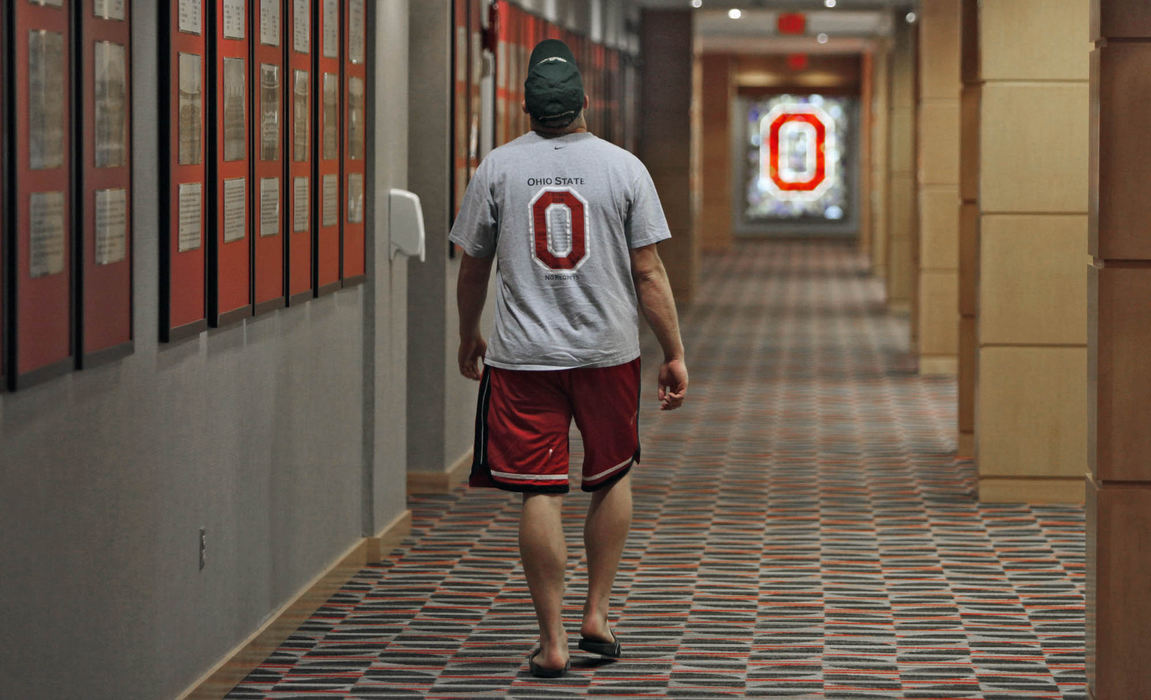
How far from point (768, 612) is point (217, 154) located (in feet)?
7.30

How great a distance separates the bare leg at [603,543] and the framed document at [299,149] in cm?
106

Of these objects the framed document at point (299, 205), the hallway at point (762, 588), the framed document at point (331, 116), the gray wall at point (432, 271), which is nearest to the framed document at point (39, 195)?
the hallway at point (762, 588)

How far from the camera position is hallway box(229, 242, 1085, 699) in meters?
4.82

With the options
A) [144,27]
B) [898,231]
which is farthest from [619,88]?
[144,27]

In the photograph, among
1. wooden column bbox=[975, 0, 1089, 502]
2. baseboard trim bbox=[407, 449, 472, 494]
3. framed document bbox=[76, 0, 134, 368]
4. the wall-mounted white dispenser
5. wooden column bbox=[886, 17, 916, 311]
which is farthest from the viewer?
wooden column bbox=[886, 17, 916, 311]

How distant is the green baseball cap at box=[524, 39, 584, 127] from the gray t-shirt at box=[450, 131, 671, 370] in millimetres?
70

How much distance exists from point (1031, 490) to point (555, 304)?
3.68m

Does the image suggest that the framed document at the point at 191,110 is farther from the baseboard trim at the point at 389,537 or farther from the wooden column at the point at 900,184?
the wooden column at the point at 900,184

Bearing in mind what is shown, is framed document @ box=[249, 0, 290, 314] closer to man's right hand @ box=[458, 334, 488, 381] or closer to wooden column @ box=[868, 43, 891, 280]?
man's right hand @ box=[458, 334, 488, 381]

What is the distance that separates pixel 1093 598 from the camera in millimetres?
4074

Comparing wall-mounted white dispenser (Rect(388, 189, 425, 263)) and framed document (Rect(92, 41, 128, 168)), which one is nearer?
framed document (Rect(92, 41, 128, 168))

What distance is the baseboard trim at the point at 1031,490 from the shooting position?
303 inches

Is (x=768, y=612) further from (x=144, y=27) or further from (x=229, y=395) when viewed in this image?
(x=144, y=27)

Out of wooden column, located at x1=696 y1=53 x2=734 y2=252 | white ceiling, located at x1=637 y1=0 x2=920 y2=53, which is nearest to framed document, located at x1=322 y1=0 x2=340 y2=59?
white ceiling, located at x1=637 y1=0 x2=920 y2=53
